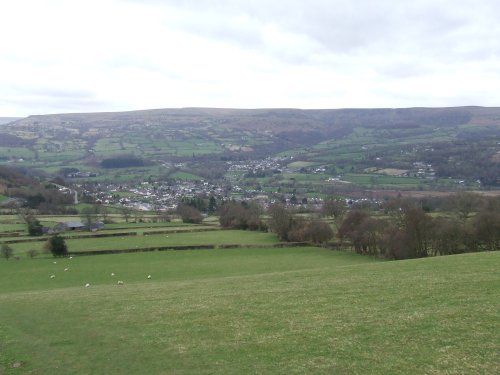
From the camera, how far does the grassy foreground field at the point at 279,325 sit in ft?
49.6

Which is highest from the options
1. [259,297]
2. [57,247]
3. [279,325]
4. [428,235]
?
[279,325]

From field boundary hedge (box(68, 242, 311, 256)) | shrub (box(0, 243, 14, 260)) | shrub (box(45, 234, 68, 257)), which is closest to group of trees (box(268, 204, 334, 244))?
field boundary hedge (box(68, 242, 311, 256))

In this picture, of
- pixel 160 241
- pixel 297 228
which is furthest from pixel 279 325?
pixel 160 241

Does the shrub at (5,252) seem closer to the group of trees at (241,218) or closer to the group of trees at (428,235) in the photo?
the group of trees at (241,218)

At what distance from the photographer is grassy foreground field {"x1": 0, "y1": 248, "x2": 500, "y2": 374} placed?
15133mm

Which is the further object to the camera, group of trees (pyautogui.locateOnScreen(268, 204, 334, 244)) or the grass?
group of trees (pyautogui.locateOnScreen(268, 204, 334, 244))

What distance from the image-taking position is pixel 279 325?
1909cm

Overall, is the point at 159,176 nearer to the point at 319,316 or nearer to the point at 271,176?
the point at 271,176

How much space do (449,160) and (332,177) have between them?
43.1m

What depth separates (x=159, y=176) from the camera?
613 feet

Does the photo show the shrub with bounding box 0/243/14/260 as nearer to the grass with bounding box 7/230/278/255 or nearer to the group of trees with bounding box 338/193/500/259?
the grass with bounding box 7/230/278/255

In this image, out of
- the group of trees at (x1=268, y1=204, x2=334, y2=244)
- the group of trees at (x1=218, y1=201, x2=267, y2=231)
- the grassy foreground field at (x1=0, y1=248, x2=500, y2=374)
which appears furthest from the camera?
the group of trees at (x1=218, y1=201, x2=267, y2=231)

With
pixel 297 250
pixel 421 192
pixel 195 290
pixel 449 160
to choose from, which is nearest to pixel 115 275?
pixel 195 290

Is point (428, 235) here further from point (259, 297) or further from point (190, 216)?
point (190, 216)
